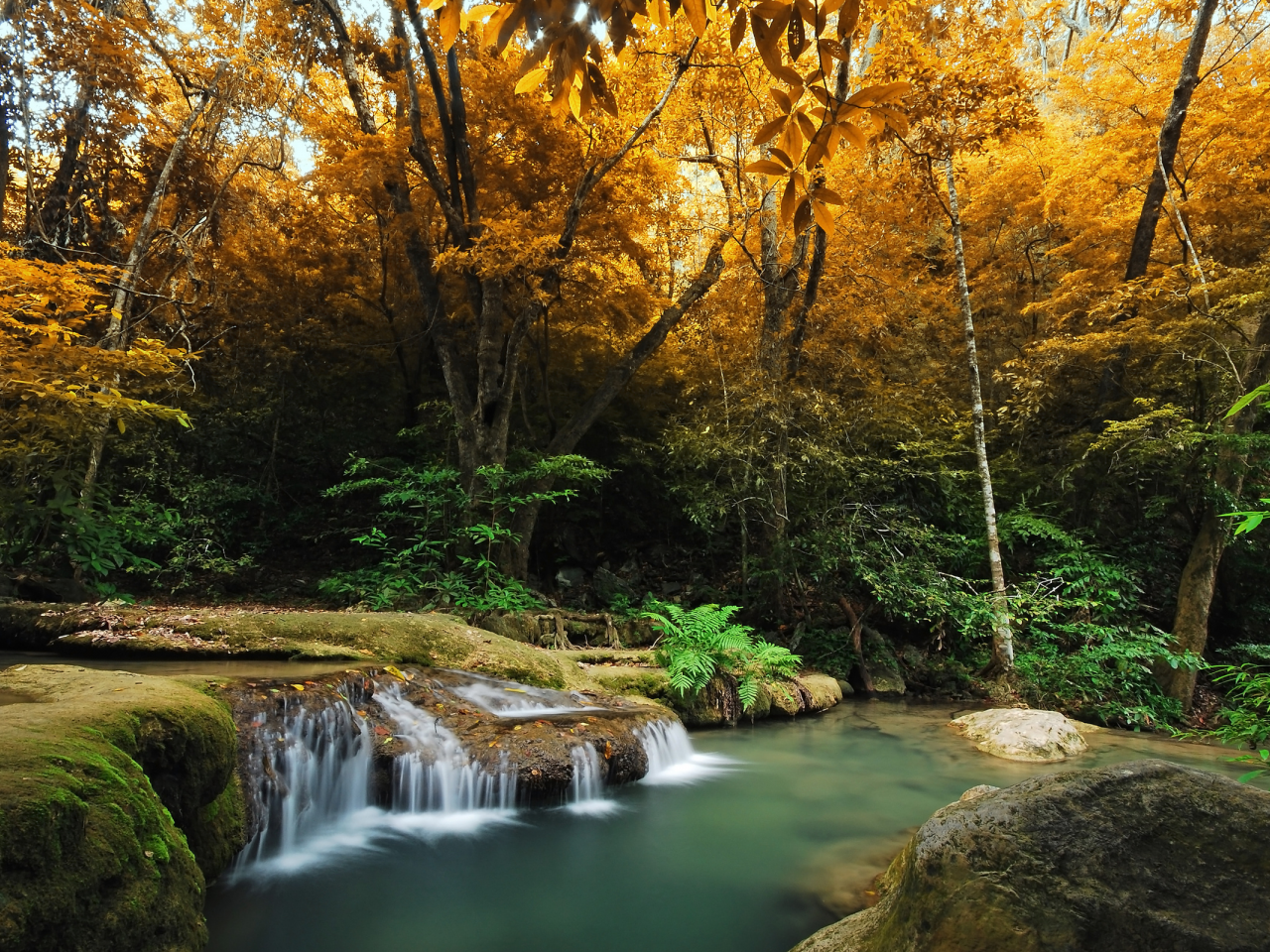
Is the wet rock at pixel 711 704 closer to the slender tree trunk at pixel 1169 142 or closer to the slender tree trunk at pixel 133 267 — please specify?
the slender tree trunk at pixel 133 267

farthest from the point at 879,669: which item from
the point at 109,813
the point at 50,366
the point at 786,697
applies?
the point at 50,366

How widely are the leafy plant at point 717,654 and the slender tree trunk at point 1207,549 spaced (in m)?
4.99

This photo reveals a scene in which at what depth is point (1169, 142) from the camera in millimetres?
9758

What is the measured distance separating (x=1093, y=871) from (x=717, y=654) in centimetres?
569

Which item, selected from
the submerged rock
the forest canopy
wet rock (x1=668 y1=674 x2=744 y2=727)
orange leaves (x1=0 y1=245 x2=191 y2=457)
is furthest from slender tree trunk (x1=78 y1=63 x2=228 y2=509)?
the submerged rock

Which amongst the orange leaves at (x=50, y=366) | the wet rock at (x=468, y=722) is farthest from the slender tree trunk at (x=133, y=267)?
the wet rock at (x=468, y=722)

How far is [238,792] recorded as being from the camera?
369cm

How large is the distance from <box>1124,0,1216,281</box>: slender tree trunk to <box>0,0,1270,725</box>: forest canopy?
7 cm

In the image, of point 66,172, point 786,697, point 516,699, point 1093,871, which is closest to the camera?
point 1093,871

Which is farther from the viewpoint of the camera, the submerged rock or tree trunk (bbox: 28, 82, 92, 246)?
tree trunk (bbox: 28, 82, 92, 246)

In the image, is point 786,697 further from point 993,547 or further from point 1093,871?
point 1093,871

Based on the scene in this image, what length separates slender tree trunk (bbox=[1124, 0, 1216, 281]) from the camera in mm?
9344

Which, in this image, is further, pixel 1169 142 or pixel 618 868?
pixel 1169 142

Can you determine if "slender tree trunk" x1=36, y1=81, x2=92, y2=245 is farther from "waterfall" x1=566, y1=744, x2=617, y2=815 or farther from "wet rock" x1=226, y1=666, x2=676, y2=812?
"waterfall" x1=566, y1=744, x2=617, y2=815
